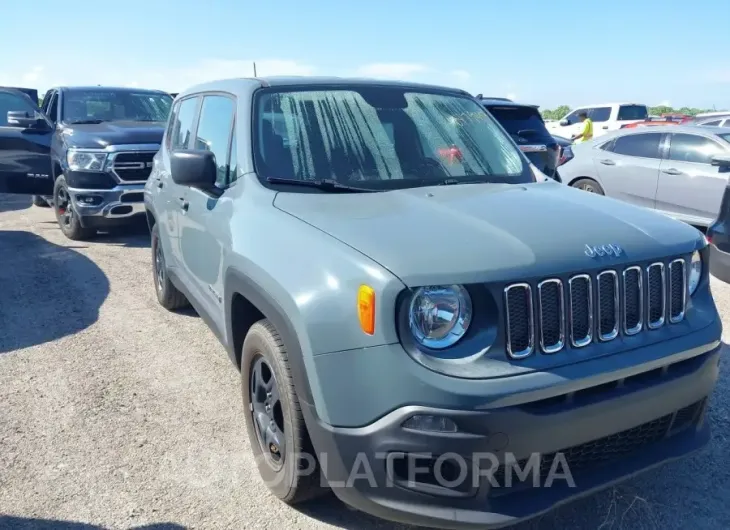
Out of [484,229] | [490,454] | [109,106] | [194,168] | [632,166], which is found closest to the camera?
[490,454]

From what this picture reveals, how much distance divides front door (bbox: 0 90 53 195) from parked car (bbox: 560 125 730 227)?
7.62m

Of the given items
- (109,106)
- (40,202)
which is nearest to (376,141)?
(109,106)

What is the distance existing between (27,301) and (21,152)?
3.83 metres

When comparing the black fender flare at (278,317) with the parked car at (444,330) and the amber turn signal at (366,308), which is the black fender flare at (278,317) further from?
the amber turn signal at (366,308)

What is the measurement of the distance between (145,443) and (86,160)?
17.4ft

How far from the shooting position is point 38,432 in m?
3.53

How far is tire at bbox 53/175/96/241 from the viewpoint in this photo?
804 centimetres

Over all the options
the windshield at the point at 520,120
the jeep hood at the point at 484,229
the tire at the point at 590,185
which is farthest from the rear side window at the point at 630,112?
the jeep hood at the point at 484,229

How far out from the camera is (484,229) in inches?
98.7

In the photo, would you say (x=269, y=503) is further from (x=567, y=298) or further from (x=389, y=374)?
(x=567, y=298)

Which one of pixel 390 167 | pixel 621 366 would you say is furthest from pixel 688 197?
pixel 621 366

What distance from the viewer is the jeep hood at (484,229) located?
223cm

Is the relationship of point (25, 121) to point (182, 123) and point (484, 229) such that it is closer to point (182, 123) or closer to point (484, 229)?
point (182, 123)

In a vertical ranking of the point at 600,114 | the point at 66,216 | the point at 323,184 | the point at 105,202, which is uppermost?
the point at 600,114
